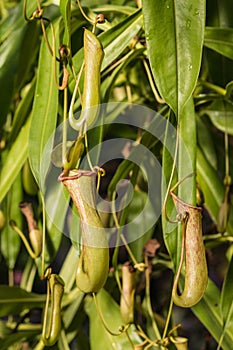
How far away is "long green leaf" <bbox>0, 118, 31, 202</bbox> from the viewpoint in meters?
0.79

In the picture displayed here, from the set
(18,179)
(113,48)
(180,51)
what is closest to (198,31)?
(180,51)

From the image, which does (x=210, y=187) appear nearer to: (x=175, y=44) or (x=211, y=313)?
(x=211, y=313)

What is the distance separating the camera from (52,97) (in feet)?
2.14

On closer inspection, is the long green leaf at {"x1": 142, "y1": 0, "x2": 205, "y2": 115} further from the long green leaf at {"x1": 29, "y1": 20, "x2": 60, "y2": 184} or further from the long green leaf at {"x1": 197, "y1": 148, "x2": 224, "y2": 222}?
the long green leaf at {"x1": 197, "y1": 148, "x2": 224, "y2": 222}

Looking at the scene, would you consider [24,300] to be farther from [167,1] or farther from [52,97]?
[167,1]

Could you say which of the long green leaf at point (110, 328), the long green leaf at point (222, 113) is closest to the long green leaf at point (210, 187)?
the long green leaf at point (222, 113)

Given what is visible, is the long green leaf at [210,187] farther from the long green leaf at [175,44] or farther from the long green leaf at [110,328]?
the long green leaf at [175,44]

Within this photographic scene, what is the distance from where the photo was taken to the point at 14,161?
31.4 inches

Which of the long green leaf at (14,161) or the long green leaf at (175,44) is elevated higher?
the long green leaf at (175,44)

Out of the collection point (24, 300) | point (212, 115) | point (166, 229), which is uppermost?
point (212, 115)

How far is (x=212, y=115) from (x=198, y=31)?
0.36 m

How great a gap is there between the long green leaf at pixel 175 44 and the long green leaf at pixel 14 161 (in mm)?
323

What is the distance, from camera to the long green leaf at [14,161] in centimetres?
79

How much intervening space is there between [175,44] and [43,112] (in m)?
0.19
